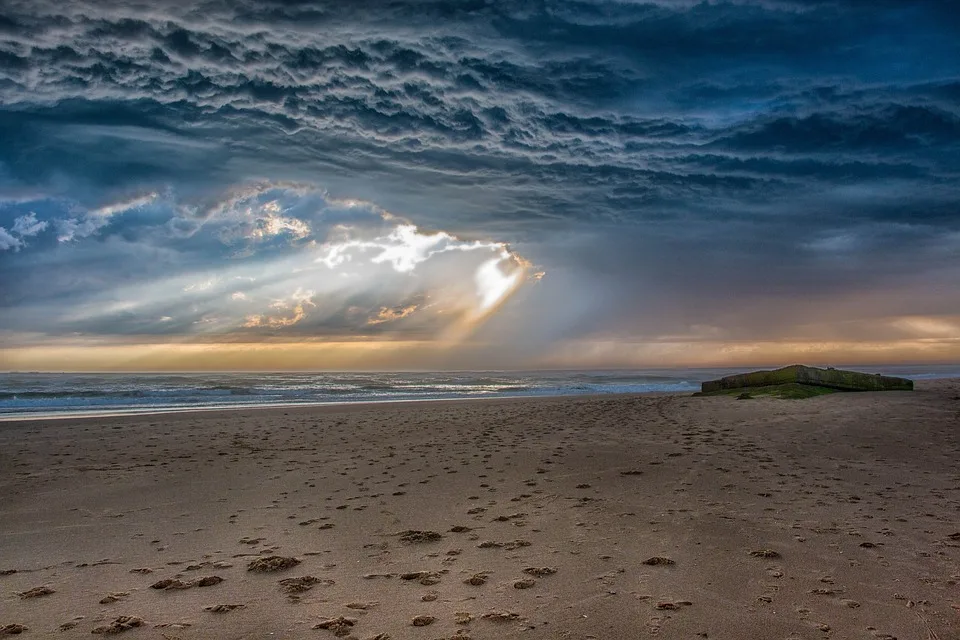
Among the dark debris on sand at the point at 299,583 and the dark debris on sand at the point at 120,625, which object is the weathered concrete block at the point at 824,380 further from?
the dark debris on sand at the point at 120,625

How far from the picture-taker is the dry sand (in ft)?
15.6

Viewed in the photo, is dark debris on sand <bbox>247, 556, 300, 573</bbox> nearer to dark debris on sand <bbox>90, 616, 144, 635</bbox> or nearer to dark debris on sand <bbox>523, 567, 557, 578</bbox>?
dark debris on sand <bbox>90, 616, 144, 635</bbox>

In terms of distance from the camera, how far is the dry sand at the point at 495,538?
4.75 metres

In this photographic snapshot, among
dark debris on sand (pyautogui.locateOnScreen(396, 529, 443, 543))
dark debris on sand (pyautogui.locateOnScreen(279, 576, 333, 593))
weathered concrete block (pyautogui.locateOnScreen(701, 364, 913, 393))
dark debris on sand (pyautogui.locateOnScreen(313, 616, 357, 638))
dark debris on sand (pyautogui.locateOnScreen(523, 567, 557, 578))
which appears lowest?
dark debris on sand (pyautogui.locateOnScreen(396, 529, 443, 543))

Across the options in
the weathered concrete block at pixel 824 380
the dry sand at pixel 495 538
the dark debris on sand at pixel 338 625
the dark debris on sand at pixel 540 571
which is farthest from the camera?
the weathered concrete block at pixel 824 380

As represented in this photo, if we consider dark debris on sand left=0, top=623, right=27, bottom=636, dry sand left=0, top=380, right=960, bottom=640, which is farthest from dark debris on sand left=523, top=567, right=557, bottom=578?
dark debris on sand left=0, top=623, right=27, bottom=636

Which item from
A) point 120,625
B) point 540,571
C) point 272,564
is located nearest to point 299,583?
point 272,564

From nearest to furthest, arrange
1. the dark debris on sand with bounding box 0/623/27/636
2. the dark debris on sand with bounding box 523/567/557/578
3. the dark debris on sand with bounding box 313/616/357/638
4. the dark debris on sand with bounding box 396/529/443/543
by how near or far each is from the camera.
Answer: the dark debris on sand with bounding box 313/616/357/638
the dark debris on sand with bounding box 0/623/27/636
the dark debris on sand with bounding box 523/567/557/578
the dark debris on sand with bounding box 396/529/443/543

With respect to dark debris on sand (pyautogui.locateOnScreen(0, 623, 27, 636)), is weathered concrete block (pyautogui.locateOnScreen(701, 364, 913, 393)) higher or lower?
higher

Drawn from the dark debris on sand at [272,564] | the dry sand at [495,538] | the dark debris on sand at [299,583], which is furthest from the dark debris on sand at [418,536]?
the dark debris on sand at [299,583]

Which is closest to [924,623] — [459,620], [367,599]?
[459,620]

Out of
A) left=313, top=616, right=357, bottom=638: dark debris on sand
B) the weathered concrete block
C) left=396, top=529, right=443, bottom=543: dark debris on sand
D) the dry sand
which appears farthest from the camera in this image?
the weathered concrete block

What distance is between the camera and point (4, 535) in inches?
302

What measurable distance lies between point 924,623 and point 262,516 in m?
7.56
